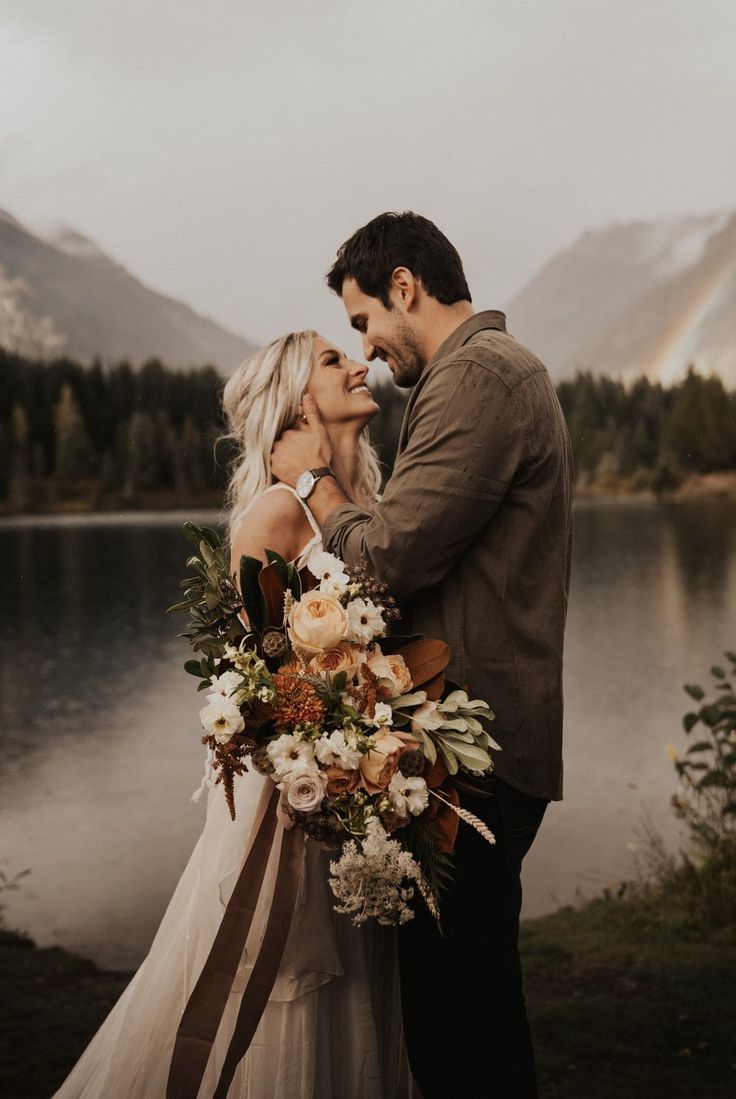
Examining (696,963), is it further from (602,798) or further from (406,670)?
(406,670)

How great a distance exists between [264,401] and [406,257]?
53 centimetres

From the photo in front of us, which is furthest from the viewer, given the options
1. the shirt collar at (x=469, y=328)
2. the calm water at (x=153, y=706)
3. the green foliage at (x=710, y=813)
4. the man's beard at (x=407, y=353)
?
the green foliage at (x=710, y=813)

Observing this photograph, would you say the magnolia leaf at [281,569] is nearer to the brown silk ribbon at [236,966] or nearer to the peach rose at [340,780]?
the peach rose at [340,780]

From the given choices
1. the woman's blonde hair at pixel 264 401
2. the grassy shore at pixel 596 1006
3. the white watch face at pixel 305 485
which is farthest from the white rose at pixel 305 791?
the grassy shore at pixel 596 1006

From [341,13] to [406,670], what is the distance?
3.27m

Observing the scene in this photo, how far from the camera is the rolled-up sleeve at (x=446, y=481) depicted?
5.32ft

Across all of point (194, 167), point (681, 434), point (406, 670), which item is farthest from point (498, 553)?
point (681, 434)

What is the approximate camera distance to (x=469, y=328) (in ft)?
6.07

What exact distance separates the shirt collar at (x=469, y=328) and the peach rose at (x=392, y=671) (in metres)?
0.59

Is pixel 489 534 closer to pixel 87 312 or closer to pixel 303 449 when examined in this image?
pixel 303 449

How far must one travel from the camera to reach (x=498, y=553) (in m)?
1.73

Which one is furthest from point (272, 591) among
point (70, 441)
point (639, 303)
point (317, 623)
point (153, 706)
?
point (639, 303)

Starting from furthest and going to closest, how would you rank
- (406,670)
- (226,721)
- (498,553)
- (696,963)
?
(696,963) < (498,553) < (406,670) < (226,721)

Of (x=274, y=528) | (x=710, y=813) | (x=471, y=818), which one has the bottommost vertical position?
(x=710, y=813)
